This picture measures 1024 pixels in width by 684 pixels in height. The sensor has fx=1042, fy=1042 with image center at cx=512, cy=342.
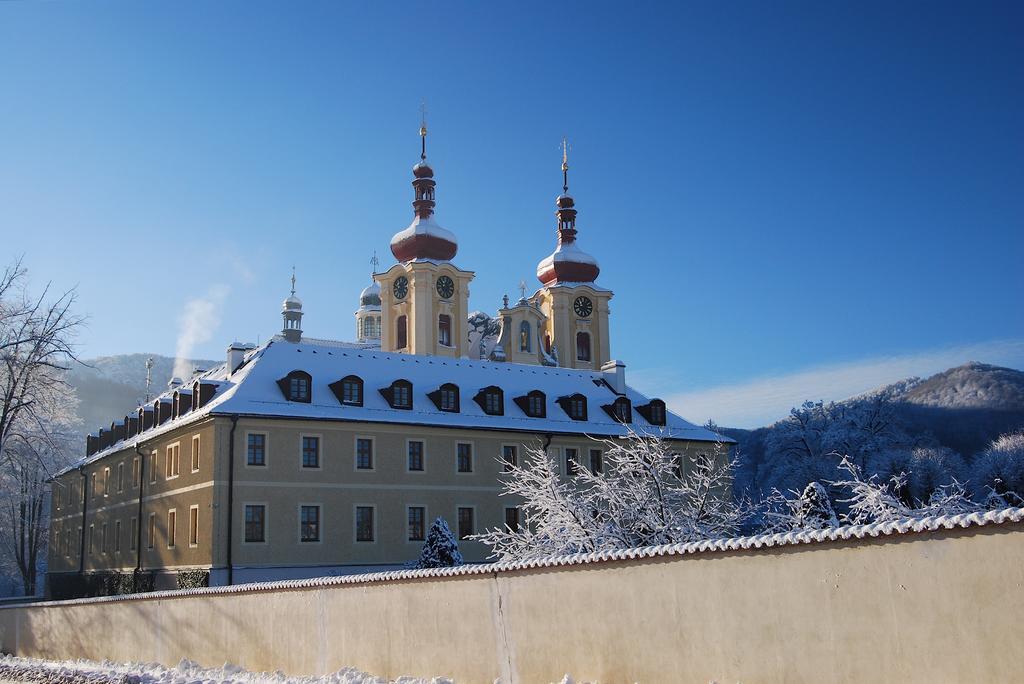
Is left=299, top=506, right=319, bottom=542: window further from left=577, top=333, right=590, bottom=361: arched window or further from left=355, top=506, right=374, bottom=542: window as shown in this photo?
left=577, top=333, right=590, bottom=361: arched window

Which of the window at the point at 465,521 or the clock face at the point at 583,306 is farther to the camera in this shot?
the clock face at the point at 583,306

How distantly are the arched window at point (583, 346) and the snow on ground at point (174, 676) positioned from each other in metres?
48.6

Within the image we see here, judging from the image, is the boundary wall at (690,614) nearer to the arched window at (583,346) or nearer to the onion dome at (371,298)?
the arched window at (583,346)

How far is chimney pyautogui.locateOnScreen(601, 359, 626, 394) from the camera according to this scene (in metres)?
48.1

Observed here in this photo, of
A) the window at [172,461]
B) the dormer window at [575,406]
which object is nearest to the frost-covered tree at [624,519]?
the window at [172,461]

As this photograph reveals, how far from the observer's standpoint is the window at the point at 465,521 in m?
38.6

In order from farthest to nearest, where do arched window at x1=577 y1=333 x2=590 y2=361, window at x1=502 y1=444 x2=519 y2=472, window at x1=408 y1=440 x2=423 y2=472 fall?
arched window at x1=577 y1=333 x2=590 y2=361
window at x1=502 y1=444 x2=519 y2=472
window at x1=408 y1=440 x2=423 y2=472

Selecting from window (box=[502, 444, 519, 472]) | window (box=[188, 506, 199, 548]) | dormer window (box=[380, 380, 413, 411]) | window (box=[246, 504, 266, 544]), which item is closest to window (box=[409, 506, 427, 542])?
dormer window (box=[380, 380, 413, 411])

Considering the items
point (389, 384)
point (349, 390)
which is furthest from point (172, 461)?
point (389, 384)

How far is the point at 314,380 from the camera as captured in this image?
124 feet

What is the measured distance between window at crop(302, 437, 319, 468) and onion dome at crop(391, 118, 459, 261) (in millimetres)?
28247

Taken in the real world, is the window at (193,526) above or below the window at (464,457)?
below

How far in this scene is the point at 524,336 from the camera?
225ft

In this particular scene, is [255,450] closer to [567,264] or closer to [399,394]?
[399,394]
